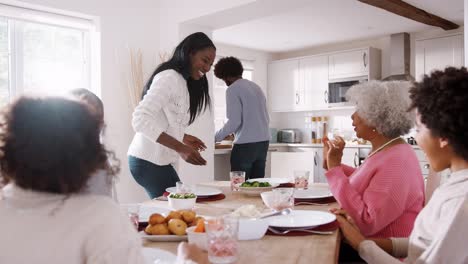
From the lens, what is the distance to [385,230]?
1.58 m

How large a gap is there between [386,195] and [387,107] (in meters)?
0.40

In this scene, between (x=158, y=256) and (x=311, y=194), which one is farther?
(x=311, y=194)

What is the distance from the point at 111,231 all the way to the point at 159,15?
3.72 meters

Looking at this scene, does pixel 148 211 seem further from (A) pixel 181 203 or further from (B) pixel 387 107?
(B) pixel 387 107

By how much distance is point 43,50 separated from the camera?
3.66m

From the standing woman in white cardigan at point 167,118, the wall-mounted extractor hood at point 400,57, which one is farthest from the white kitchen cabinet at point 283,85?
the standing woman in white cardigan at point 167,118

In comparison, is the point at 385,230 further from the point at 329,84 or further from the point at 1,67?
the point at 329,84

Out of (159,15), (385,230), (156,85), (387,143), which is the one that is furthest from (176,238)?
(159,15)

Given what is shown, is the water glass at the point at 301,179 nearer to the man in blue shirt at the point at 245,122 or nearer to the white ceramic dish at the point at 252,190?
the white ceramic dish at the point at 252,190

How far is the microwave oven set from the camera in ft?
19.1

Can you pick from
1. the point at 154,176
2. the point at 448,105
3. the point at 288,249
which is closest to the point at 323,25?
the point at 154,176

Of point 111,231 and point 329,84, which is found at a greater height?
point 329,84

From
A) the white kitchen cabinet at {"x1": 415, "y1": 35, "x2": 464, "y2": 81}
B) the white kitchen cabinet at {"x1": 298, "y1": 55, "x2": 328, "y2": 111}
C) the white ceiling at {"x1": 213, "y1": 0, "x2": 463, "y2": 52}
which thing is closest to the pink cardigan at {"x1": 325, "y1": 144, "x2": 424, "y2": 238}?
the white ceiling at {"x1": 213, "y1": 0, "x2": 463, "y2": 52}

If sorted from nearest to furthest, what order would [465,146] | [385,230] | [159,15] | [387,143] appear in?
[465,146], [385,230], [387,143], [159,15]
